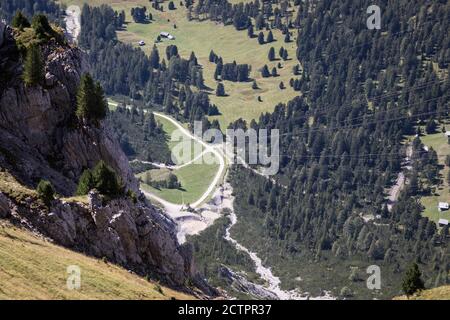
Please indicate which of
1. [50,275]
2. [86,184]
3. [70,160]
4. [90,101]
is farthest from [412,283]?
[90,101]

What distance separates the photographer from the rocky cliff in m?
90.5

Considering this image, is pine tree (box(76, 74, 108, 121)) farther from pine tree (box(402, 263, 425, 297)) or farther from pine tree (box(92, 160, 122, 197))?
pine tree (box(402, 263, 425, 297))

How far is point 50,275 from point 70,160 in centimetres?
3297

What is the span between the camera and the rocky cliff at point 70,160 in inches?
3563

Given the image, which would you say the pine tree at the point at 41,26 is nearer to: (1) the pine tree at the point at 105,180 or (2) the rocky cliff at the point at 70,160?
(2) the rocky cliff at the point at 70,160

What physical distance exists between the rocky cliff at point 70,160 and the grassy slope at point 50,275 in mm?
5256

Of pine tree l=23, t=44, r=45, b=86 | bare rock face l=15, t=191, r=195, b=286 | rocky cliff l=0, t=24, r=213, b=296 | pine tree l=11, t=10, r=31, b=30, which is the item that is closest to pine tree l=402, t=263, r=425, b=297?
bare rock face l=15, t=191, r=195, b=286

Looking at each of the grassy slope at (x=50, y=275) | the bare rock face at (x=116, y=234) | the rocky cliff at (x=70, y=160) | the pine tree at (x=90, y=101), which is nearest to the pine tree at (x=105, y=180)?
the bare rock face at (x=116, y=234)

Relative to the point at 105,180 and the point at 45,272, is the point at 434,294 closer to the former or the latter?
the point at 105,180

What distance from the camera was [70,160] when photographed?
102125 mm
